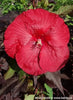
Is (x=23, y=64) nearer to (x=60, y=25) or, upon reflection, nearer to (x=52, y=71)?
(x=52, y=71)

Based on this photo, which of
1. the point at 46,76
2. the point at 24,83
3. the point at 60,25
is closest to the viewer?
the point at 60,25

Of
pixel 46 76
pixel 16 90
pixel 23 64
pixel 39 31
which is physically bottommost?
pixel 16 90

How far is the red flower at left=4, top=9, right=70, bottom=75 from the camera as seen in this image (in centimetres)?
92

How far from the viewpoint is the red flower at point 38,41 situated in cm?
92

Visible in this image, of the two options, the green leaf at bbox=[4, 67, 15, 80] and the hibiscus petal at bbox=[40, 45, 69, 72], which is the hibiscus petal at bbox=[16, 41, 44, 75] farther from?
the green leaf at bbox=[4, 67, 15, 80]

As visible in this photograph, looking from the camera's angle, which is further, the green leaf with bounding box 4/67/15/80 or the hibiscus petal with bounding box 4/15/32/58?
the green leaf with bounding box 4/67/15/80

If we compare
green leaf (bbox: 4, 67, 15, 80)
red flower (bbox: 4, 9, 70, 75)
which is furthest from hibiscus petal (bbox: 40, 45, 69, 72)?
green leaf (bbox: 4, 67, 15, 80)

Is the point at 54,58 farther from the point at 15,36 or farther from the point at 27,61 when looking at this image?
the point at 15,36

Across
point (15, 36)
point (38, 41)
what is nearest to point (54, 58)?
point (38, 41)

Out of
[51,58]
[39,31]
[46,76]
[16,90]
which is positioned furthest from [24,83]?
[39,31]

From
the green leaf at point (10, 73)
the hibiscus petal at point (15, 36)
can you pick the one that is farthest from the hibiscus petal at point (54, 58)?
the green leaf at point (10, 73)

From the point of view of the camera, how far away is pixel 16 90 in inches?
45.2

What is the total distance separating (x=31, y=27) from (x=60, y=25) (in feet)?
0.60

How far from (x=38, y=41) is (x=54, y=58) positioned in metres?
0.16
